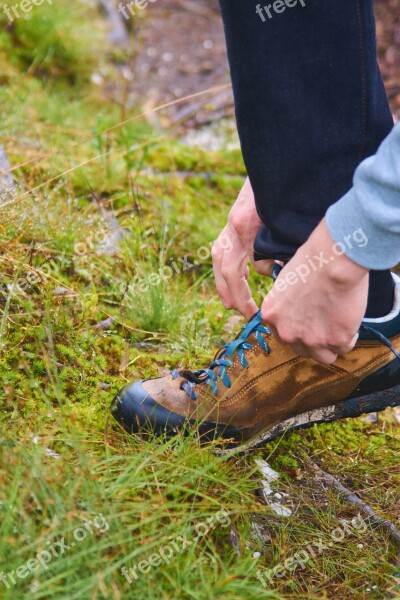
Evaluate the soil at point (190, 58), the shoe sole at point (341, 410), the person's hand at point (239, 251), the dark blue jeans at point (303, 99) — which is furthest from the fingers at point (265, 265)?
the soil at point (190, 58)

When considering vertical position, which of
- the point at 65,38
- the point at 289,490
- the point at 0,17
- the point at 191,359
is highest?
the point at 0,17

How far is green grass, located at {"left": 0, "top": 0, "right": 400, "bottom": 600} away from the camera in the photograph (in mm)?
1285

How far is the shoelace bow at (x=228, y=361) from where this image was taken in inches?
70.4

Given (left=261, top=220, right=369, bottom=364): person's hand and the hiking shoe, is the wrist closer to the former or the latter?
(left=261, top=220, right=369, bottom=364): person's hand

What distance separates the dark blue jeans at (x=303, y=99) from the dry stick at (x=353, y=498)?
0.68 m

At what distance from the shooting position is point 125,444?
5.31 feet

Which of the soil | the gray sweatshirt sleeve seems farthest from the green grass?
the soil

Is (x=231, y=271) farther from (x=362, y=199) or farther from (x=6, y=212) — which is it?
(x=6, y=212)

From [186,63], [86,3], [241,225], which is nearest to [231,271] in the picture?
[241,225]

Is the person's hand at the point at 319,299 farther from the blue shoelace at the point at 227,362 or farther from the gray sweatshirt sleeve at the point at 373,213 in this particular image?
the blue shoelace at the point at 227,362

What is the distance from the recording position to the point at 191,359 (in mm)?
2191

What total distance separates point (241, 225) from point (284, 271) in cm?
41

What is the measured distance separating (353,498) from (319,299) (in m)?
0.65

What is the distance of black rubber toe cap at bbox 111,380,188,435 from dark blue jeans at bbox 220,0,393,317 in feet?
1.93
